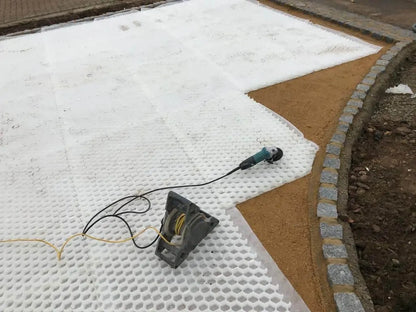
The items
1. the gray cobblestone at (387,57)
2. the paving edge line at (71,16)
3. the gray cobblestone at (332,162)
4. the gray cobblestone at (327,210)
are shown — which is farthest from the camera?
the paving edge line at (71,16)

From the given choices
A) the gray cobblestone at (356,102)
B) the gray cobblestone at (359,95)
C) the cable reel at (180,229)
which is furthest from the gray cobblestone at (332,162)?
the cable reel at (180,229)

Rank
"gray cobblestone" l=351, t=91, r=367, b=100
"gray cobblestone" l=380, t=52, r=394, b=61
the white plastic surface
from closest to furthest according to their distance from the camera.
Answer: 1. the white plastic surface
2. "gray cobblestone" l=351, t=91, r=367, b=100
3. "gray cobblestone" l=380, t=52, r=394, b=61

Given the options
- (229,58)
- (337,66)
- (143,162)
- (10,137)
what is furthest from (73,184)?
(337,66)

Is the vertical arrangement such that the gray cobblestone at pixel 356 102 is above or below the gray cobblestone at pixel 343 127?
above

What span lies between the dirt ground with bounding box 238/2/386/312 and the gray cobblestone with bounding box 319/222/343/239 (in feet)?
0.14

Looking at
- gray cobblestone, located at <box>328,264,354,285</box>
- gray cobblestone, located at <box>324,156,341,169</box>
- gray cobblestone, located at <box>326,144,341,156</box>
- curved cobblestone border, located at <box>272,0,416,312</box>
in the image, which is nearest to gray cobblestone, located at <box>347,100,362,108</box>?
curved cobblestone border, located at <box>272,0,416,312</box>

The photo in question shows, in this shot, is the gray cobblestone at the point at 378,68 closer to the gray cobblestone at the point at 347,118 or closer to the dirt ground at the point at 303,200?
the dirt ground at the point at 303,200

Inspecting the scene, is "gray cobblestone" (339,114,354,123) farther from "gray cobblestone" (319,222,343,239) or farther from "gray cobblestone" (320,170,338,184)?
"gray cobblestone" (319,222,343,239)

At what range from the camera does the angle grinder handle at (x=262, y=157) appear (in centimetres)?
281

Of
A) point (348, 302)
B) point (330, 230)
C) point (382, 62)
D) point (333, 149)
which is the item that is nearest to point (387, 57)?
point (382, 62)

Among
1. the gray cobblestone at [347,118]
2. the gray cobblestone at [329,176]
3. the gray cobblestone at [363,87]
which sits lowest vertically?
the gray cobblestone at [329,176]

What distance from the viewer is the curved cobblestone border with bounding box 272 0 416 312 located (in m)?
2.03

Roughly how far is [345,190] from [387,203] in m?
0.31

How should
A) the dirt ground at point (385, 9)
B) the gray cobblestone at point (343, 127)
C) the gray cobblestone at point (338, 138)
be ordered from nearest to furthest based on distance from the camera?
the gray cobblestone at point (338, 138) < the gray cobblestone at point (343, 127) < the dirt ground at point (385, 9)
